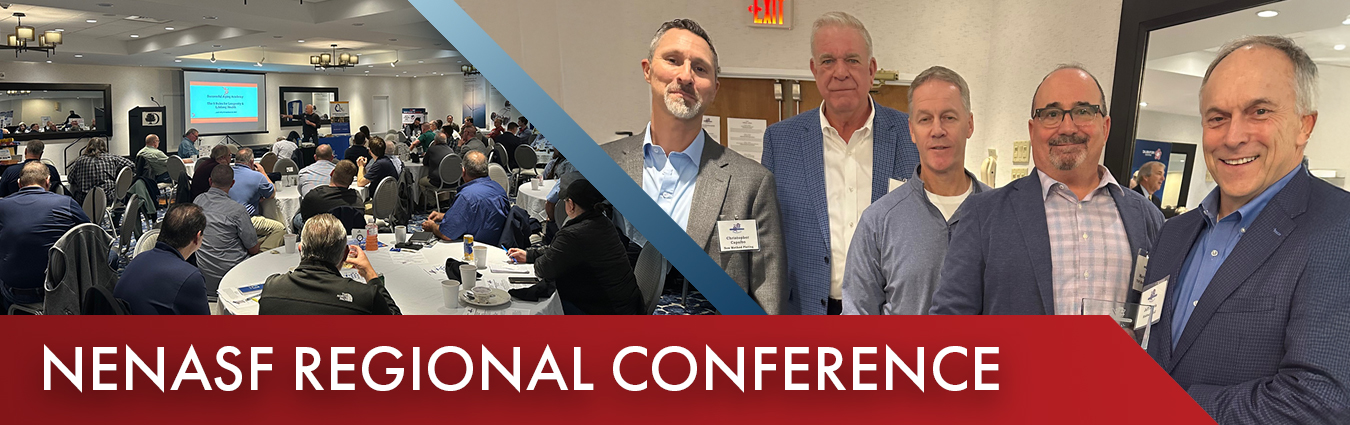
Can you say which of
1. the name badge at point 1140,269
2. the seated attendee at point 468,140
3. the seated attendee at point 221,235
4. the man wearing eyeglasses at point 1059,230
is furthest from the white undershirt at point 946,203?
the seated attendee at point 468,140

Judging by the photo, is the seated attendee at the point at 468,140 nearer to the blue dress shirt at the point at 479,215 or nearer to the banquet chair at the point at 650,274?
the blue dress shirt at the point at 479,215

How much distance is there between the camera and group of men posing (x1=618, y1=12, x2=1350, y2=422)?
1.19 metres

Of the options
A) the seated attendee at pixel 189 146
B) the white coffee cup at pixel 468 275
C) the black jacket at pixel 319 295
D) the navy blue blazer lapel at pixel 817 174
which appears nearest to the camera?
the navy blue blazer lapel at pixel 817 174

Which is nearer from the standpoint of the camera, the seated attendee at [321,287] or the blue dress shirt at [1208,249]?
the blue dress shirt at [1208,249]

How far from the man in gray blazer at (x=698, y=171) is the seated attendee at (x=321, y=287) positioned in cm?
113

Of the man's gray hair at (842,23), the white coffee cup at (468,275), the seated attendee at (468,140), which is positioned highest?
the man's gray hair at (842,23)

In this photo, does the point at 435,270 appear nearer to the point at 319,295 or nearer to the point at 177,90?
the point at 319,295

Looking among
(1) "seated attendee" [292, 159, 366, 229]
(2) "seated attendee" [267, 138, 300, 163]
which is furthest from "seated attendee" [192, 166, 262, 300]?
(2) "seated attendee" [267, 138, 300, 163]

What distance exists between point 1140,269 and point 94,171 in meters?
7.04

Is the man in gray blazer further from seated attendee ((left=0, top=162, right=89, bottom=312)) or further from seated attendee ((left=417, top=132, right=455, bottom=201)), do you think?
seated attendee ((left=417, top=132, right=455, bottom=201))

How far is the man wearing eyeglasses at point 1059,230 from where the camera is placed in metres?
1.49

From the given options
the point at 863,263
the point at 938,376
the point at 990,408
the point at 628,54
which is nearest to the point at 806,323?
the point at 938,376

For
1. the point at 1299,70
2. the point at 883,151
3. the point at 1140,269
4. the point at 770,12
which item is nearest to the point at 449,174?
the point at 770,12

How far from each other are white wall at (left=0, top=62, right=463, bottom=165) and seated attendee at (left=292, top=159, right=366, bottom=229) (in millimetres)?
791
